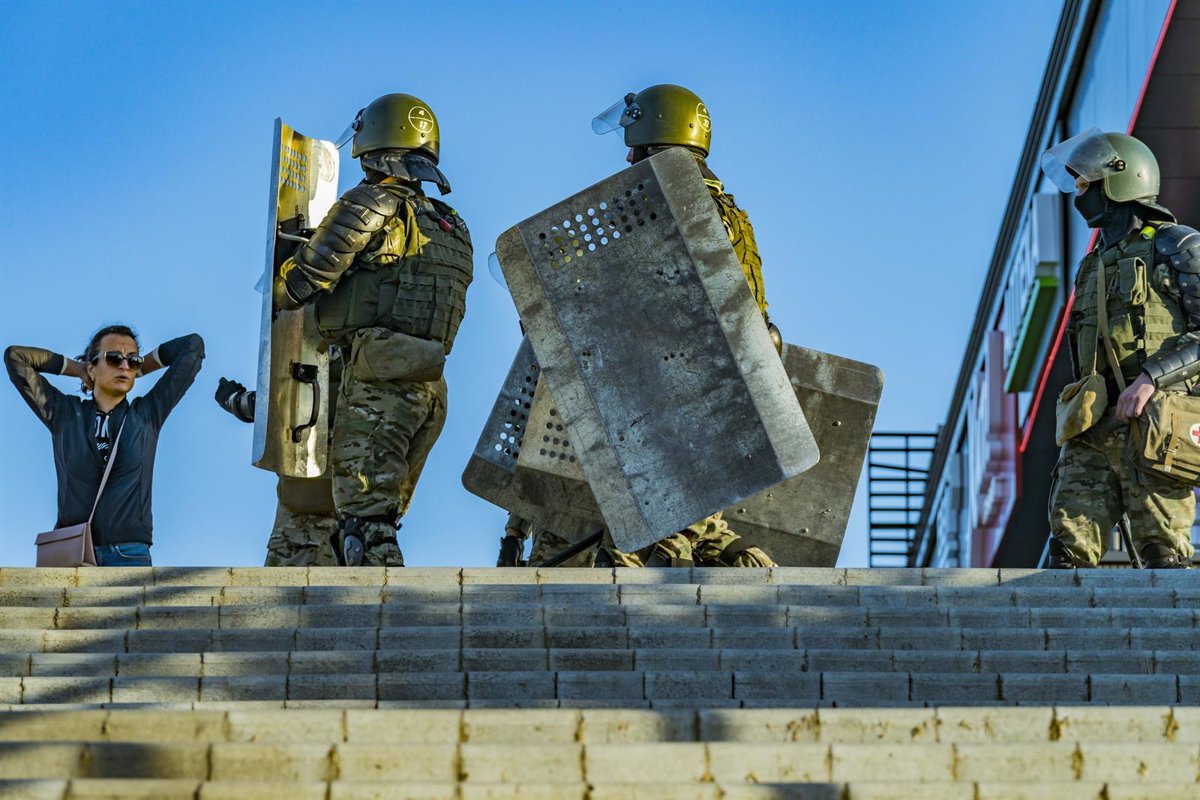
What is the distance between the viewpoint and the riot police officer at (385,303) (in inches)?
487

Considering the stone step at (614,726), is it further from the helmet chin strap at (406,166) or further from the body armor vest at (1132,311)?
the helmet chin strap at (406,166)

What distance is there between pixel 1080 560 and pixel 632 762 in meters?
5.04

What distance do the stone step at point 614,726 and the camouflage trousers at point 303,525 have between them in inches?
216

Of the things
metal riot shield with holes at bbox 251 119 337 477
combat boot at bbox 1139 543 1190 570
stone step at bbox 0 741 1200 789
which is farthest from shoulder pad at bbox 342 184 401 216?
stone step at bbox 0 741 1200 789

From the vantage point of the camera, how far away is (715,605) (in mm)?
9727

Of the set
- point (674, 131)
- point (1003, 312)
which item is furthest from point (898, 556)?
point (674, 131)

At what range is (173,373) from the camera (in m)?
12.1

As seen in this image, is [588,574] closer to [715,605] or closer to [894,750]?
[715,605]

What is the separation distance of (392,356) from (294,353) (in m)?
0.70

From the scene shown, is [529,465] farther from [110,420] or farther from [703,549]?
[110,420]

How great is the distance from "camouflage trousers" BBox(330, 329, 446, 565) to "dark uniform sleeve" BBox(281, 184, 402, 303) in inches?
15.3

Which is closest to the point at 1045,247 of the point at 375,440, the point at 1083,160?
the point at 1083,160

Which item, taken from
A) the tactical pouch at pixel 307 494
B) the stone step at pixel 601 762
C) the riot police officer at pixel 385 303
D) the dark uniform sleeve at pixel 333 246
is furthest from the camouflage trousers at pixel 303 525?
the stone step at pixel 601 762

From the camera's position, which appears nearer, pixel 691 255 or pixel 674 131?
pixel 691 255
